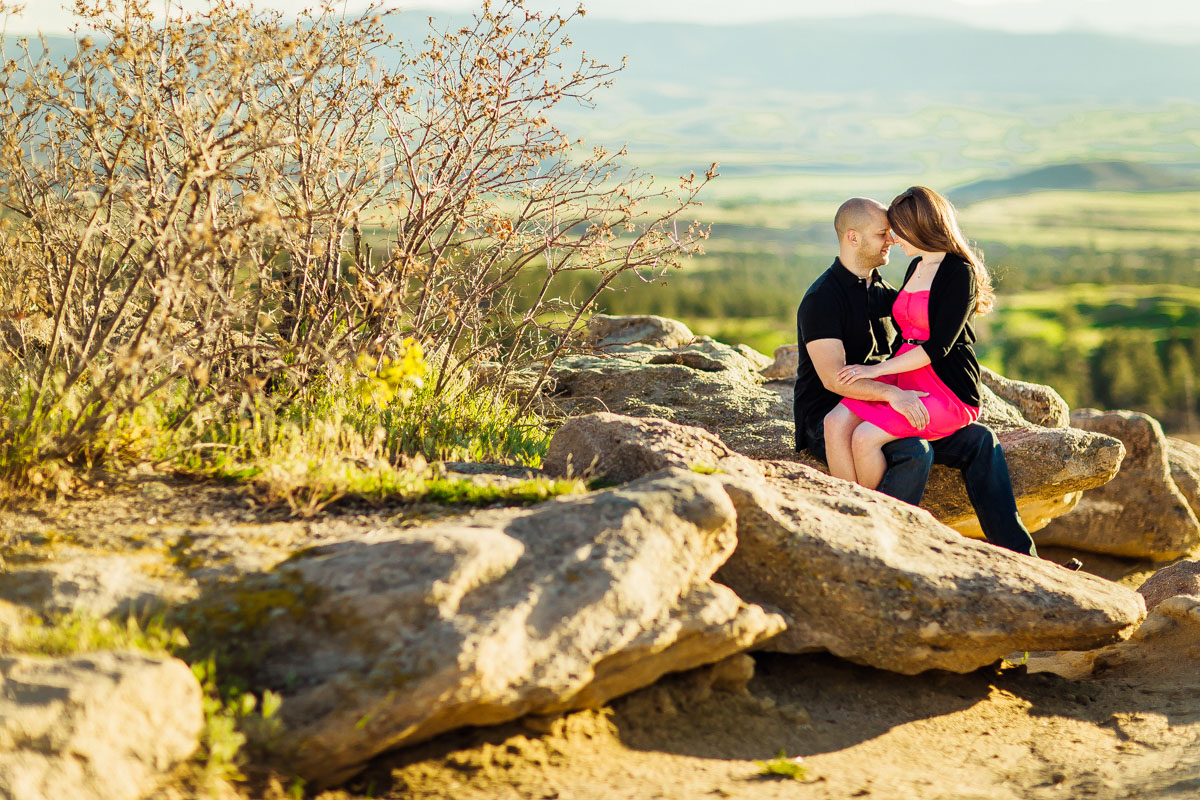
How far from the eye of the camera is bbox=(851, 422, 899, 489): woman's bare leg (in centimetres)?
614

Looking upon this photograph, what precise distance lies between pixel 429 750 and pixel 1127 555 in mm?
9570

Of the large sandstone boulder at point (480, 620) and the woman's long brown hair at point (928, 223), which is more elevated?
the woman's long brown hair at point (928, 223)

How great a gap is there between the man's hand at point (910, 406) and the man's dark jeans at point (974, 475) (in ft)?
0.53

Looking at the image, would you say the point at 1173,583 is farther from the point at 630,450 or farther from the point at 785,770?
the point at 785,770

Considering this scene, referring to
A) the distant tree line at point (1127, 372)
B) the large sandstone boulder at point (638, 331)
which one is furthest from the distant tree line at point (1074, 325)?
the large sandstone boulder at point (638, 331)

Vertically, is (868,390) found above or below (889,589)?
above

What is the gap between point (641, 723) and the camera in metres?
4.22

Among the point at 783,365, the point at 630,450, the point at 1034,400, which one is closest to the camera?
the point at 630,450

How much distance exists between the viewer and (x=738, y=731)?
433cm

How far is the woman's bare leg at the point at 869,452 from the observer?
6.14 metres

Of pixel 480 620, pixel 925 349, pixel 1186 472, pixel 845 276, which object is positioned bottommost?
pixel 1186 472

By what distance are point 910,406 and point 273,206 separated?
3.79 metres

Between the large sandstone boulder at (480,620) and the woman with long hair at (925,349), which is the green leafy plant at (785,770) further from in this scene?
the woman with long hair at (925,349)

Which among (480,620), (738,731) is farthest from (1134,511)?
(480,620)
